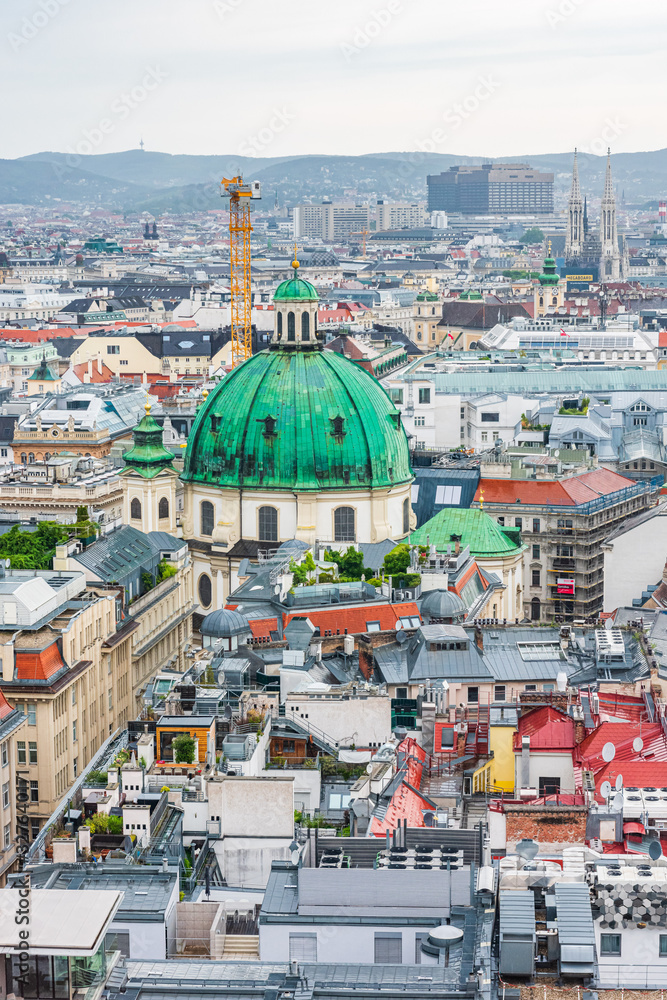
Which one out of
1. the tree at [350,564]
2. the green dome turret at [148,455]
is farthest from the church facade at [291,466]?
the tree at [350,564]

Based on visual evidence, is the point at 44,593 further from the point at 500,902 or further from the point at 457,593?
the point at 500,902

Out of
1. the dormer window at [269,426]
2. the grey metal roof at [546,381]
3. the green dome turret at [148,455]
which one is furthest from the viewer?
the grey metal roof at [546,381]

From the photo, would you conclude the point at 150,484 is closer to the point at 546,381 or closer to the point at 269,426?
the point at 269,426

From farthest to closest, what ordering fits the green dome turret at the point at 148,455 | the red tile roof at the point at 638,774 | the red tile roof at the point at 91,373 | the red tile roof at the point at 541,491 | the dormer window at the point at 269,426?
the red tile roof at the point at 91,373
the red tile roof at the point at 541,491
the green dome turret at the point at 148,455
the dormer window at the point at 269,426
the red tile roof at the point at 638,774

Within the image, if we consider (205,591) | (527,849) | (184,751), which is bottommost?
(205,591)

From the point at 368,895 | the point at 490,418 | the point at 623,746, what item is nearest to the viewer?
the point at 368,895

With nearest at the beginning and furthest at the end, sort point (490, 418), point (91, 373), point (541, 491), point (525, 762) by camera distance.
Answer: point (525, 762) < point (541, 491) < point (490, 418) < point (91, 373)

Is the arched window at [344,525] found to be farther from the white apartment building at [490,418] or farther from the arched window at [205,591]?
the white apartment building at [490,418]

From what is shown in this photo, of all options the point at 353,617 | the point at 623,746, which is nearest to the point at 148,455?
the point at 353,617
